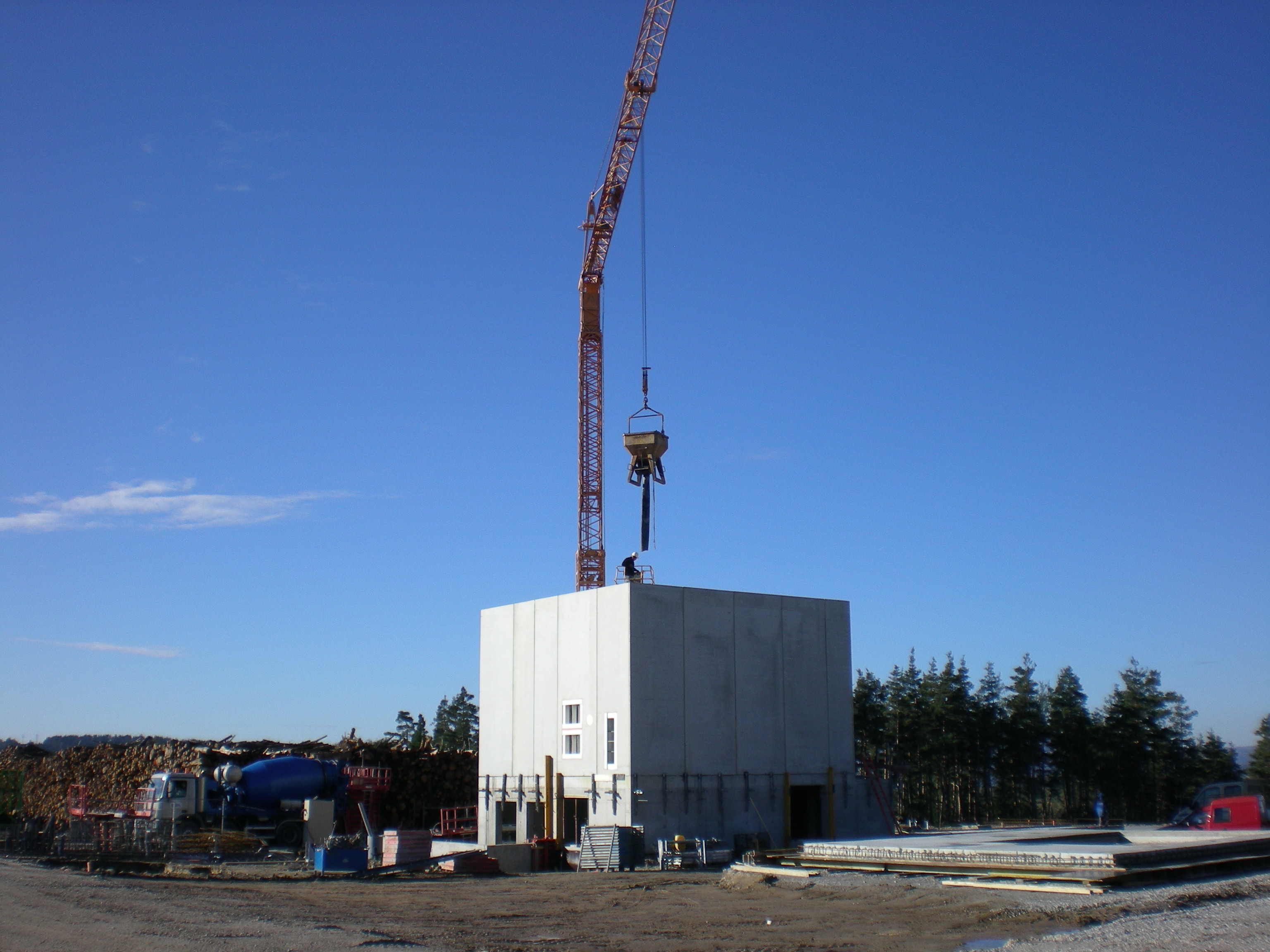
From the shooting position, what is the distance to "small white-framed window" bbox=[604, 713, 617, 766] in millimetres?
29344

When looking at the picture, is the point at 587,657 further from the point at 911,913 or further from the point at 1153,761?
the point at 1153,761

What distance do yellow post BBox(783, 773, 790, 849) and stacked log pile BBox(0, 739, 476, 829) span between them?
16201 mm

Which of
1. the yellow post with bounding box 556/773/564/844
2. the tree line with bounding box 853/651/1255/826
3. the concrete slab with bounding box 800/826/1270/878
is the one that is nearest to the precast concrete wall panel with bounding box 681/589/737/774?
the yellow post with bounding box 556/773/564/844

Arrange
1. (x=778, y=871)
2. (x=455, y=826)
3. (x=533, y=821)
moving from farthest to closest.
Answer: (x=455, y=826) → (x=533, y=821) → (x=778, y=871)

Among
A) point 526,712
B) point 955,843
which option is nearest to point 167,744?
point 526,712

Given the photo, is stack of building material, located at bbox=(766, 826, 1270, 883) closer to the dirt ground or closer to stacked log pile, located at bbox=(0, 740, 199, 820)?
the dirt ground

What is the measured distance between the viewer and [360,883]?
2500 centimetres

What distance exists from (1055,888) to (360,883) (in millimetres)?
14881

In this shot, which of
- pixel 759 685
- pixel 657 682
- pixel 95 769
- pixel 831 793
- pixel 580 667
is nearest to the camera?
pixel 657 682

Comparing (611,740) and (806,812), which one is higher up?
(611,740)

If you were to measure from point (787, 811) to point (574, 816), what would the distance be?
6.01 meters

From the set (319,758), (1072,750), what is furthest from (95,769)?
(1072,750)

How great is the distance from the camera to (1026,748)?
211ft

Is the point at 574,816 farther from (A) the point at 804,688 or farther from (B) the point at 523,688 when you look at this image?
(A) the point at 804,688
